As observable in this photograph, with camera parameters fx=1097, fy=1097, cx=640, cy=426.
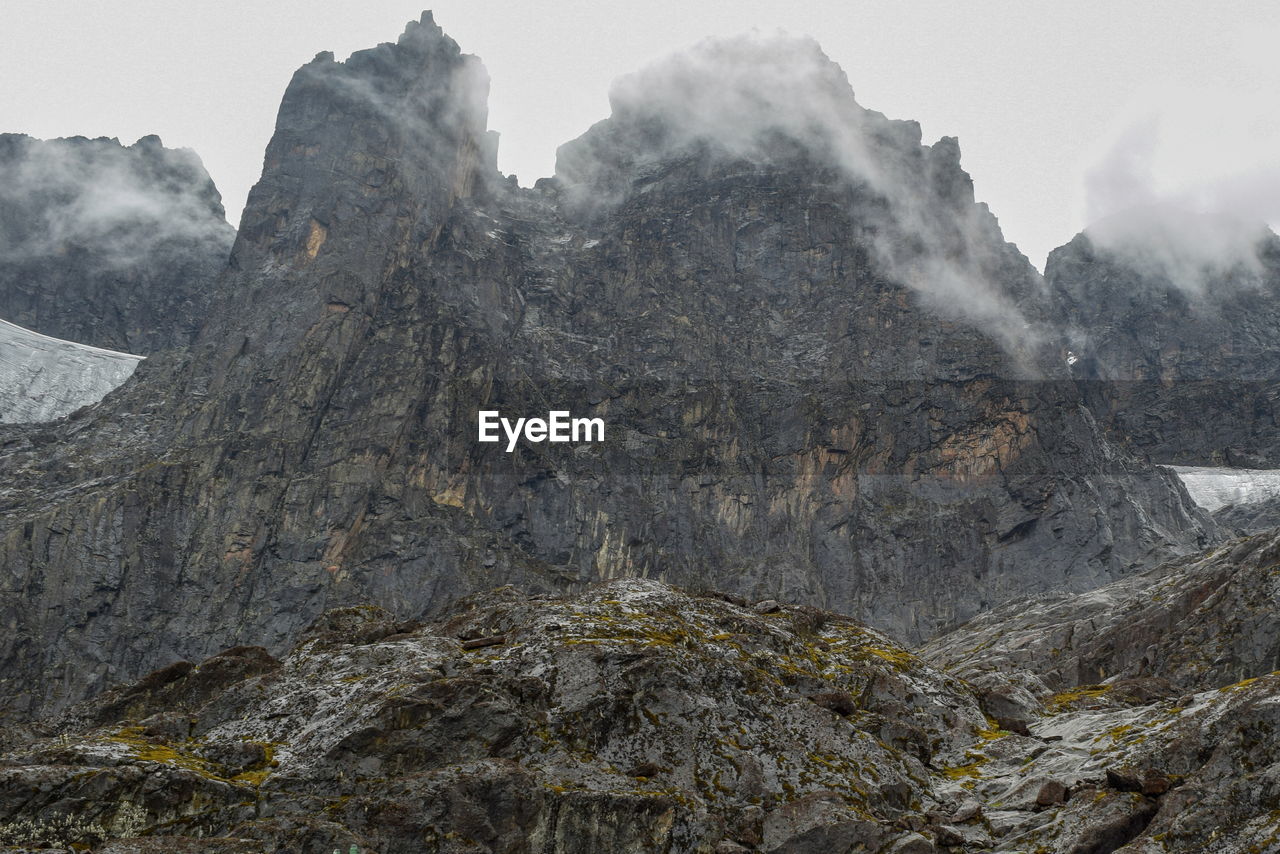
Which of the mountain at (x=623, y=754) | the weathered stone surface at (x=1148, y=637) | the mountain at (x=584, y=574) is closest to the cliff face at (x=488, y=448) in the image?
the mountain at (x=584, y=574)

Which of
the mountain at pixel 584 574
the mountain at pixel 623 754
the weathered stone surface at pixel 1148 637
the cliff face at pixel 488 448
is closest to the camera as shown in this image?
the mountain at pixel 623 754

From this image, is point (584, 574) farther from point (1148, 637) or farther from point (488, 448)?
point (1148, 637)

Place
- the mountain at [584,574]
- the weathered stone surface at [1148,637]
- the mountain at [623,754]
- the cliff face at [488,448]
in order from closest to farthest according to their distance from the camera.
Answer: the mountain at [623,754] < the mountain at [584,574] < the weathered stone surface at [1148,637] < the cliff face at [488,448]

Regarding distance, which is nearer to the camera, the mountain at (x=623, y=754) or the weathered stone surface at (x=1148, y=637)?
the mountain at (x=623, y=754)

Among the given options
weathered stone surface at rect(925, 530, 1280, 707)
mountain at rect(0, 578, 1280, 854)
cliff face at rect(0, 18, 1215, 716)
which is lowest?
mountain at rect(0, 578, 1280, 854)

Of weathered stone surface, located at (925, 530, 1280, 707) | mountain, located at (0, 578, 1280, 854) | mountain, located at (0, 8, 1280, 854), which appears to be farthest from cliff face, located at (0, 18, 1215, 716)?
mountain, located at (0, 578, 1280, 854)

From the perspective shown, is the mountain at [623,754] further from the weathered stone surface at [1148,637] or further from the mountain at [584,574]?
the weathered stone surface at [1148,637]

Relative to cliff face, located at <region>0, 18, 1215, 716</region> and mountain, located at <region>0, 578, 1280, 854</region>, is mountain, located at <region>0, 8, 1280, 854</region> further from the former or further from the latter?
cliff face, located at <region>0, 18, 1215, 716</region>

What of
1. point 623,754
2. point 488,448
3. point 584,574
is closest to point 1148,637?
point 623,754

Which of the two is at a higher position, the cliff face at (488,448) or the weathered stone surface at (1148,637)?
the cliff face at (488,448)
